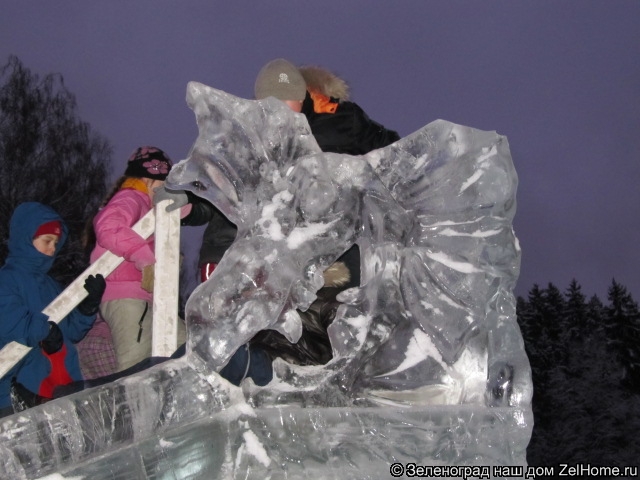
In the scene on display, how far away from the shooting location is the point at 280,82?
298 cm

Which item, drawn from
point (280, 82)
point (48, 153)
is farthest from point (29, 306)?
→ point (48, 153)

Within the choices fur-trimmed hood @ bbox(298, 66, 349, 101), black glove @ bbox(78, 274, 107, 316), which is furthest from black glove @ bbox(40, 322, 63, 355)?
fur-trimmed hood @ bbox(298, 66, 349, 101)

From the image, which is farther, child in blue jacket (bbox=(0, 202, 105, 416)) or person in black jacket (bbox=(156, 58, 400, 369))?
child in blue jacket (bbox=(0, 202, 105, 416))

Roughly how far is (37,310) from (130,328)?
41 cm

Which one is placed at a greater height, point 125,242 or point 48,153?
point 48,153

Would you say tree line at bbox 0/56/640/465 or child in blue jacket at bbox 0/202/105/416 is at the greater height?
tree line at bbox 0/56/640/465

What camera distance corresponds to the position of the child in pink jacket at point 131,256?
3082mm

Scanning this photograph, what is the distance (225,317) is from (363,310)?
16.0 inches

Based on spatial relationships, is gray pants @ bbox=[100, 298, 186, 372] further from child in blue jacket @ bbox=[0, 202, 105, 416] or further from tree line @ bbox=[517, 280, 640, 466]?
tree line @ bbox=[517, 280, 640, 466]

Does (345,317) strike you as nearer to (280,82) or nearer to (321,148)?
(321,148)

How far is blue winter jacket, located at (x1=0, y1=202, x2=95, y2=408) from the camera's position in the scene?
3.10m

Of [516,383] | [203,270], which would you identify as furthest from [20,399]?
[516,383]

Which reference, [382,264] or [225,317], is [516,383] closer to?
[382,264]
